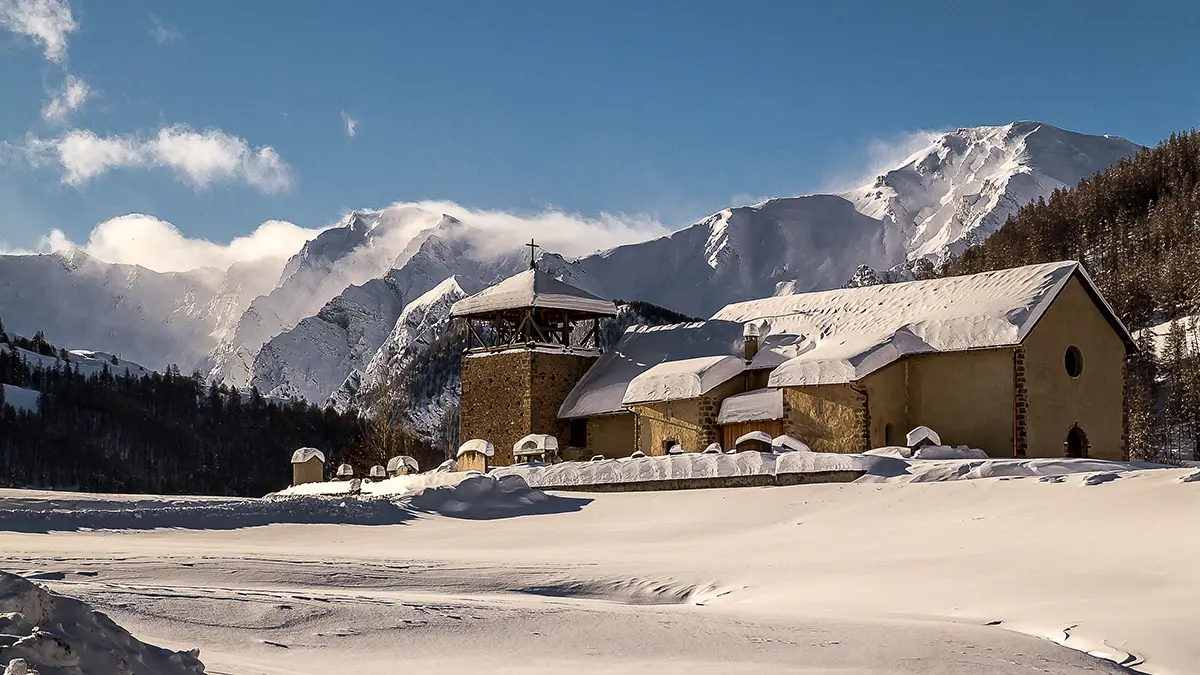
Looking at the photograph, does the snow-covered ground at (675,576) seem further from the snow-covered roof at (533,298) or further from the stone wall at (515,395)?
the snow-covered roof at (533,298)

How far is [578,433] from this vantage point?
41.2 meters

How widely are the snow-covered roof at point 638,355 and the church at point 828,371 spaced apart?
0.07 m

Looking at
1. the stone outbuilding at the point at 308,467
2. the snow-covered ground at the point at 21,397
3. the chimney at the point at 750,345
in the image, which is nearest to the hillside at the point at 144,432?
the snow-covered ground at the point at 21,397

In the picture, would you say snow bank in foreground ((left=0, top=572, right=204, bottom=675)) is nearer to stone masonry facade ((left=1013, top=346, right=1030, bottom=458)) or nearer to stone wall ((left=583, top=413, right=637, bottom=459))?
stone masonry facade ((left=1013, top=346, right=1030, bottom=458))

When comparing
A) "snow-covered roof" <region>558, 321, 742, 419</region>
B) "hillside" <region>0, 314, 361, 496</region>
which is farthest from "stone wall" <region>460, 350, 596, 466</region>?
"hillside" <region>0, 314, 361, 496</region>

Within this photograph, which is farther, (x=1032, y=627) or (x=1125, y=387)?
→ (x=1125, y=387)

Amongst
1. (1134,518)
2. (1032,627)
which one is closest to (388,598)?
(1032,627)

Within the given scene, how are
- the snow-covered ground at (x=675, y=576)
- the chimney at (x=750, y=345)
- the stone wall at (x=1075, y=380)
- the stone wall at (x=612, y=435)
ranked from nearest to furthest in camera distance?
the snow-covered ground at (x=675, y=576) → the stone wall at (x=1075, y=380) → the chimney at (x=750, y=345) → the stone wall at (x=612, y=435)

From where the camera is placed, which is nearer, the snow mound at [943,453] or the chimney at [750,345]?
the snow mound at [943,453]

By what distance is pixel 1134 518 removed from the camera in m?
16.8

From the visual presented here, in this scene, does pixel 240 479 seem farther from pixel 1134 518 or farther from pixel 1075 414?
pixel 1134 518

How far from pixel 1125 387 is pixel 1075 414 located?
343cm

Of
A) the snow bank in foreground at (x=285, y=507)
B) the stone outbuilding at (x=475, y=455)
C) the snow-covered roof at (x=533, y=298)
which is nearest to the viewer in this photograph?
the snow bank in foreground at (x=285, y=507)

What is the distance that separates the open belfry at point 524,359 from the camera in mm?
41031
